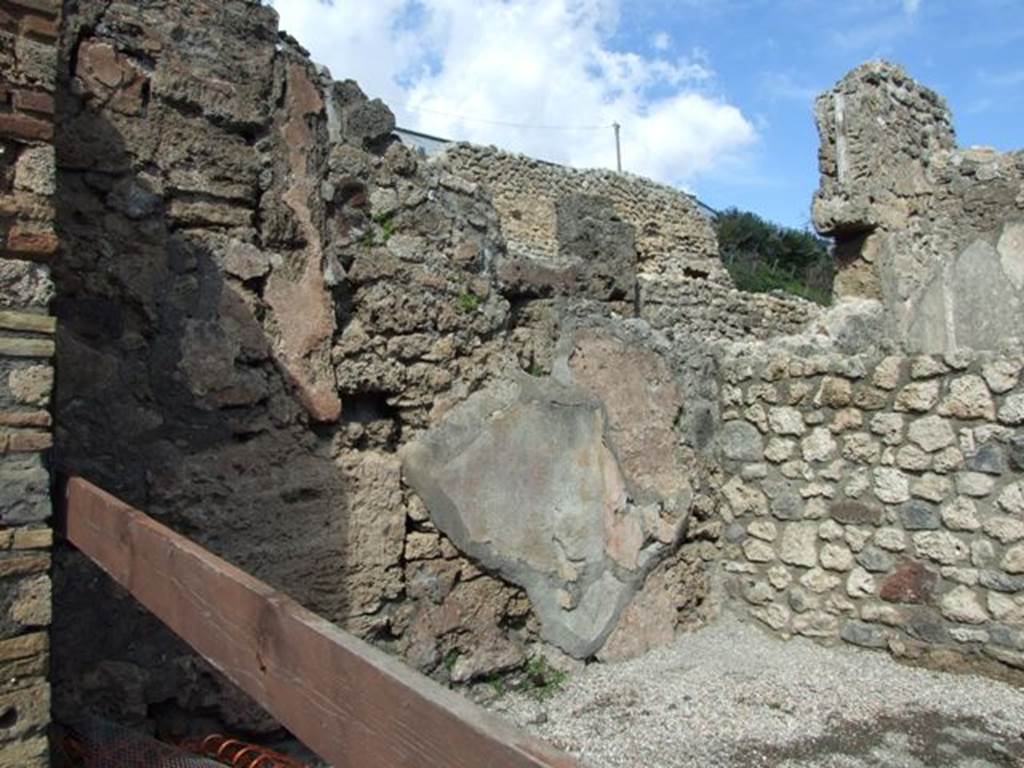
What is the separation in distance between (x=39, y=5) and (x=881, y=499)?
136 inches

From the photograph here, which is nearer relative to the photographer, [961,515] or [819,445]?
[961,515]

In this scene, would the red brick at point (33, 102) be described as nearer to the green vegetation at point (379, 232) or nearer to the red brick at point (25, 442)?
the red brick at point (25, 442)

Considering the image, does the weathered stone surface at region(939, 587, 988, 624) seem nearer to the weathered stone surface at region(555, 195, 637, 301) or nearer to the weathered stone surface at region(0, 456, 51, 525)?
the weathered stone surface at region(555, 195, 637, 301)

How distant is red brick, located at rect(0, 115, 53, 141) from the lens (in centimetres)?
183

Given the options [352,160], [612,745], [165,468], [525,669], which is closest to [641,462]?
[525,669]

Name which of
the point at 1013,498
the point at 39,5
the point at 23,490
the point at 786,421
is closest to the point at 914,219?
the point at 786,421

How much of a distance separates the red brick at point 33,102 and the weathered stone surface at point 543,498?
170 cm

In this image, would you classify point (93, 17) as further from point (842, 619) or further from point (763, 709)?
point (842, 619)

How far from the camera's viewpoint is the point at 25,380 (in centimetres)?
180

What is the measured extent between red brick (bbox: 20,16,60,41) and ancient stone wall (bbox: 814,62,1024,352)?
20.6 feet

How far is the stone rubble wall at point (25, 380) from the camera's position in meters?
1.75

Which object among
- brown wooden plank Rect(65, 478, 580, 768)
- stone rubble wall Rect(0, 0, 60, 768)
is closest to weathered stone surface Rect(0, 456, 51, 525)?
stone rubble wall Rect(0, 0, 60, 768)

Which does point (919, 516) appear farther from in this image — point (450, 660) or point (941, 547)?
point (450, 660)

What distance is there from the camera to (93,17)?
2639 millimetres
